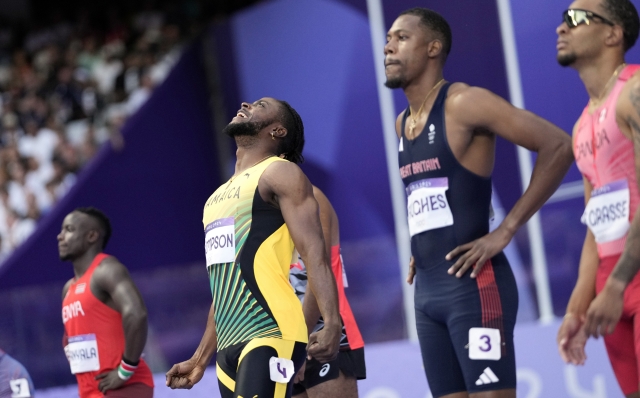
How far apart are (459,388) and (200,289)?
5.62 m

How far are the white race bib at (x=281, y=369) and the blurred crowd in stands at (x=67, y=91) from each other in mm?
8751

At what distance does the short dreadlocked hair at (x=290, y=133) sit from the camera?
407 cm

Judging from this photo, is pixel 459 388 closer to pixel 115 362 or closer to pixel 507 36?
pixel 115 362

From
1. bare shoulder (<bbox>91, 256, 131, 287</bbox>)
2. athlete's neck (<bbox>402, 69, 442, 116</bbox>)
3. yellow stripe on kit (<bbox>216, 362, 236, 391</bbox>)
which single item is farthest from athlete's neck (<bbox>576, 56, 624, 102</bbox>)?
bare shoulder (<bbox>91, 256, 131, 287</bbox>)

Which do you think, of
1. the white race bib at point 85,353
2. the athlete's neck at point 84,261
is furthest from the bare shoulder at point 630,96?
the athlete's neck at point 84,261

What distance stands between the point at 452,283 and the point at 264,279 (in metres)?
0.82

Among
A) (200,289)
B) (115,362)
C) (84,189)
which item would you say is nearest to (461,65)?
(200,289)

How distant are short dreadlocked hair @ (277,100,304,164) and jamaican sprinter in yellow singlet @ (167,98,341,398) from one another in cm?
22

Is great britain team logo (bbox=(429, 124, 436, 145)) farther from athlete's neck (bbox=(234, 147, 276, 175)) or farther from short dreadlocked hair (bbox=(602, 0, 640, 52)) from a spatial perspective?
short dreadlocked hair (bbox=(602, 0, 640, 52))

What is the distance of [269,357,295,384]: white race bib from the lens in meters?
3.53

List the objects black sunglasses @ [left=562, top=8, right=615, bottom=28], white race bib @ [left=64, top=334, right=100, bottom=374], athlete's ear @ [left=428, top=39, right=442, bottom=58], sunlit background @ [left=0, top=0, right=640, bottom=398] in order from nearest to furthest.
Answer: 1. black sunglasses @ [left=562, top=8, right=615, bottom=28]
2. athlete's ear @ [left=428, top=39, right=442, bottom=58]
3. white race bib @ [left=64, top=334, right=100, bottom=374]
4. sunlit background @ [left=0, top=0, right=640, bottom=398]

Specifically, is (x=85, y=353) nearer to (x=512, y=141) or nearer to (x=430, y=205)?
(x=430, y=205)

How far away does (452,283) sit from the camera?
152 inches

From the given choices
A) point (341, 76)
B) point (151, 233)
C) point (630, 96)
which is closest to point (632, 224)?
point (630, 96)
